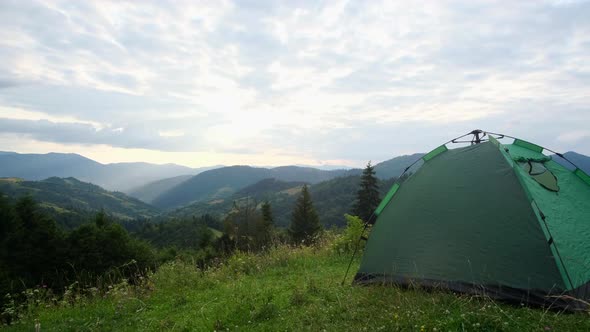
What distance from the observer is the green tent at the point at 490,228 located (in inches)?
190

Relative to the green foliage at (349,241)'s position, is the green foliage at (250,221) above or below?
below

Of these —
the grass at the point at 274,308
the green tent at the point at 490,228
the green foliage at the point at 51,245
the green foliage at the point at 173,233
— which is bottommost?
the green foliage at the point at 173,233

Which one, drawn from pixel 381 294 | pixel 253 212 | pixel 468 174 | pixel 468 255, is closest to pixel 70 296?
pixel 381 294

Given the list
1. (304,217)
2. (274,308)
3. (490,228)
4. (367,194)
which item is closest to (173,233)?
(304,217)

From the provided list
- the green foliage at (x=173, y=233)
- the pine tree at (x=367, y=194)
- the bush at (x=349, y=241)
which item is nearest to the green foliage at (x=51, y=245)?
the pine tree at (x=367, y=194)

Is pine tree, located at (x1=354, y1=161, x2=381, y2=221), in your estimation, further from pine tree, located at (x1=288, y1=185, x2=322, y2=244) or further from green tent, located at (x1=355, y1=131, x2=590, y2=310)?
green tent, located at (x1=355, y1=131, x2=590, y2=310)

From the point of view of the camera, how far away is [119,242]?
3152 centimetres

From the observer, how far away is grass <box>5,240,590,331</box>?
4141mm

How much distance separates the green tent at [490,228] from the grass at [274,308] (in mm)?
347

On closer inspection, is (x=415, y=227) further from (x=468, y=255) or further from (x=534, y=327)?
(x=534, y=327)

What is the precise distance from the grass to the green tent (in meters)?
0.35

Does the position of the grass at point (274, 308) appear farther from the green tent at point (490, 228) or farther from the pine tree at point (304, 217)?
the pine tree at point (304, 217)


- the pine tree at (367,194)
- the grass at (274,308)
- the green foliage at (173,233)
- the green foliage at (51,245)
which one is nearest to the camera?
the grass at (274,308)

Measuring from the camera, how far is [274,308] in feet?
18.0
